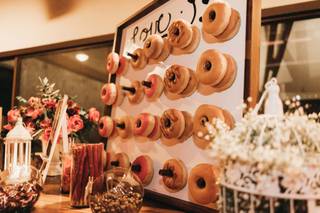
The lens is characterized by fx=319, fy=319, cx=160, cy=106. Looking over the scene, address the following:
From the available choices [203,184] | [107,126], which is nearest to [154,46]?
[107,126]

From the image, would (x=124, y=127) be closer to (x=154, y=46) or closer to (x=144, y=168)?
(x=144, y=168)

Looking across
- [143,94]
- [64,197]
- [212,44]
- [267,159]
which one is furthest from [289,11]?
[64,197]

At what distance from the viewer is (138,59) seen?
1.51 meters

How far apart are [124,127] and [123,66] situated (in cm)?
33

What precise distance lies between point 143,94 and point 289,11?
775 millimetres

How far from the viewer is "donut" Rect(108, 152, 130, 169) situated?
1.47 m

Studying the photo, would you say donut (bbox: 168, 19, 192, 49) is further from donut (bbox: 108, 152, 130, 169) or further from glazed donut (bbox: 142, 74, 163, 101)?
donut (bbox: 108, 152, 130, 169)

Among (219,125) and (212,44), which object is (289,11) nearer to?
(212,44)

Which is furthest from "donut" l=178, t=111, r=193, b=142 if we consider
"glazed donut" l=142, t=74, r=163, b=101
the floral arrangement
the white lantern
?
the floral arrangement

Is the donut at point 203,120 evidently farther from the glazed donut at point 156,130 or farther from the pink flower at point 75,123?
the pink flower at point 75,123

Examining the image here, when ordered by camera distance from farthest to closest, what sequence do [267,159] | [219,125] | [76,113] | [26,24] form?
[26,24] < [76,113] < [219,125] < [267,159]

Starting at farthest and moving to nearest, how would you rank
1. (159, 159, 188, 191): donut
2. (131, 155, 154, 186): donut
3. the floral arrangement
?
the floral arrangement
(131, 155, 154, 186): donut
(159, 159, 188, 191): donut

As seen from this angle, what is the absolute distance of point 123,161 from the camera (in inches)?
58.1

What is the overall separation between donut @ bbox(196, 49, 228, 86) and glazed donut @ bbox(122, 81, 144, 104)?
418 mm
